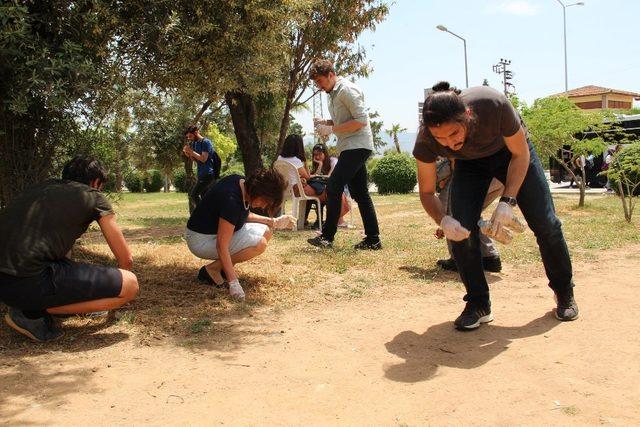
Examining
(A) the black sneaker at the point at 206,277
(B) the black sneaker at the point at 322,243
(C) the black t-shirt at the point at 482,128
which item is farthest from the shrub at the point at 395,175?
(C) the black t-shirt at the point at 482,128

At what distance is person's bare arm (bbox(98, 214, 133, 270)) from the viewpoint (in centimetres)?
345

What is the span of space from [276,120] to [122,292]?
13747 millimetres

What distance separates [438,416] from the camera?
8.19 feet

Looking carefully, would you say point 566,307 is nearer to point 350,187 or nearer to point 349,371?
point 349,371

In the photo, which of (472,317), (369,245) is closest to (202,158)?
(369,245)

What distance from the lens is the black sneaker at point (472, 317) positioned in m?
3.63

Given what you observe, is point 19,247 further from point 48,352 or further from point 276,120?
point 276,120

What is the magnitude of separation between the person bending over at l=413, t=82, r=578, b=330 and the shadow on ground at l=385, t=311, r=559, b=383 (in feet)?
0.37

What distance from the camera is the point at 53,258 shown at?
10.9 ft

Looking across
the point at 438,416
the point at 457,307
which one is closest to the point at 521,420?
the point at 438,416

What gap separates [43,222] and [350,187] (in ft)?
11.9

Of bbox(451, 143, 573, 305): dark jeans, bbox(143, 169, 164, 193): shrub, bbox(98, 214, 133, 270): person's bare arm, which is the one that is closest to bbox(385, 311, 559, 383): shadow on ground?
bbox(451, 143, 573, 305): dark jeans

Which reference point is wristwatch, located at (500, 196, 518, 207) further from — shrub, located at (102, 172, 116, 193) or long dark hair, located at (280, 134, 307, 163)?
long dark hair, located at (280, 134, 307, 163)

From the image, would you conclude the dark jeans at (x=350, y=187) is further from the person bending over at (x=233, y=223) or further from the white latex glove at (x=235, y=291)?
the white latex glove at (x=235, y=291)
